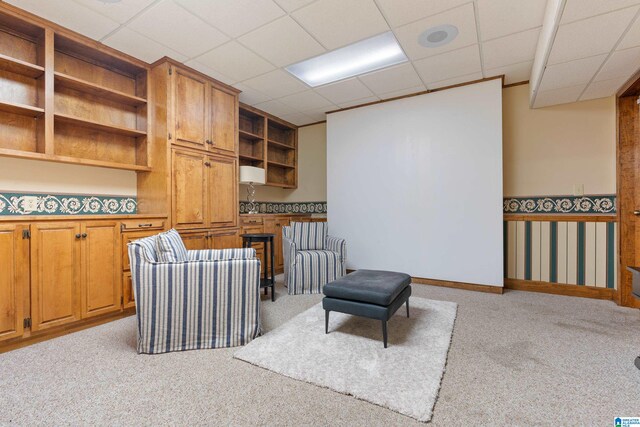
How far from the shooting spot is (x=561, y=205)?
335 cm

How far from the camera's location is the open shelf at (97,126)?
2.50 m

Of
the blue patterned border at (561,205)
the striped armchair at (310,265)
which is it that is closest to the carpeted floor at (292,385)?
the striped armchair at (310,265)

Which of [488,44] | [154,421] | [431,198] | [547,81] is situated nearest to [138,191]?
[154,421]

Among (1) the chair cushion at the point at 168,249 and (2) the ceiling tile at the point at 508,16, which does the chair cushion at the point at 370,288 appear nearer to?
(1) the chair cushion at the point at 168,249

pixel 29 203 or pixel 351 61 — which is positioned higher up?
pixel 351 61

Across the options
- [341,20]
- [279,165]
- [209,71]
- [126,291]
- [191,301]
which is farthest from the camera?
[279,165]

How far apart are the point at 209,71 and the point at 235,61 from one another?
40cm

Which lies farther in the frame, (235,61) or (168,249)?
(235,61)

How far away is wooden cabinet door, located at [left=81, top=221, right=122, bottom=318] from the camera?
2.36m

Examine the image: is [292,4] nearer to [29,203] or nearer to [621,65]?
[29,203]

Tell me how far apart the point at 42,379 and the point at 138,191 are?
2011 mm

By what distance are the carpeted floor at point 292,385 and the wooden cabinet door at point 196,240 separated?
100 centimetres

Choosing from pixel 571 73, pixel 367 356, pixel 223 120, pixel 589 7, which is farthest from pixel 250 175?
pixel 571 73

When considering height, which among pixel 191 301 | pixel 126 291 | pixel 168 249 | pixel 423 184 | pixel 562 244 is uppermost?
pixel 423 184
